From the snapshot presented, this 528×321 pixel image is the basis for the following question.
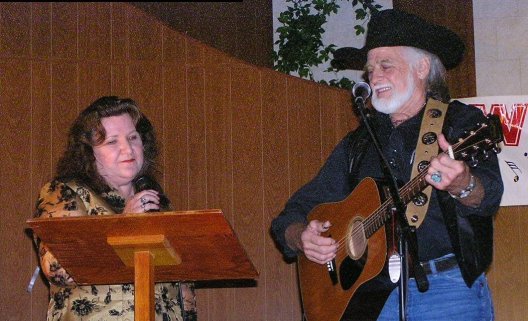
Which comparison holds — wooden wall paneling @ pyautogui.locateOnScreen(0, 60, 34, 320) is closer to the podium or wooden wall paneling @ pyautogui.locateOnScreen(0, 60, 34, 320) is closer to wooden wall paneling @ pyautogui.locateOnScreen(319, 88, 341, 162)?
wooden wall paneling @ pyautogui.locateOnScreen(319, 88, 341, 162)

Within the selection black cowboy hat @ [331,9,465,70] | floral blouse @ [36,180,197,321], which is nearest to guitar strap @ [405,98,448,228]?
black cowboy hat @ [331,9,465,70]

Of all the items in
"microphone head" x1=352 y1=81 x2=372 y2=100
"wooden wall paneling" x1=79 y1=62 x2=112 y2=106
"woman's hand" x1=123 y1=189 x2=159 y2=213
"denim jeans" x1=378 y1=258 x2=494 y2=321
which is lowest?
"denim jeans" x1=378 y1=258 x2=494 y2=321

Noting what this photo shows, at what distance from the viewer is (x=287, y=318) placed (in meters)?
4.87

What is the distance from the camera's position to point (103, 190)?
3496mm

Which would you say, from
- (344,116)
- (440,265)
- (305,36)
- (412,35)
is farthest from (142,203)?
(305,36)

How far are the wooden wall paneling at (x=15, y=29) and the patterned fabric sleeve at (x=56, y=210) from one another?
1.64 metres

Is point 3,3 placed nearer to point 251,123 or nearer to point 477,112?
point 251,123

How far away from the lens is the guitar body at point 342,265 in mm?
3291

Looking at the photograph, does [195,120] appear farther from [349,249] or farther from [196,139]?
[349,249]

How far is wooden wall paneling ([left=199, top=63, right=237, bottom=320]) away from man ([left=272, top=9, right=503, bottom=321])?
1.17m

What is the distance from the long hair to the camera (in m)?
3.49

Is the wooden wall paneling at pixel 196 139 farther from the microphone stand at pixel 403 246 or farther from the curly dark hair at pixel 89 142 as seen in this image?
the microphone stand at pixel 403 246

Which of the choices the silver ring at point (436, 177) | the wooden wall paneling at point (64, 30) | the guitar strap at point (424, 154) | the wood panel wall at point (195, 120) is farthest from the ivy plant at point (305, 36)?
the silver ring at point (436, 177)

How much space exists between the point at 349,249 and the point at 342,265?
0.08 metres
